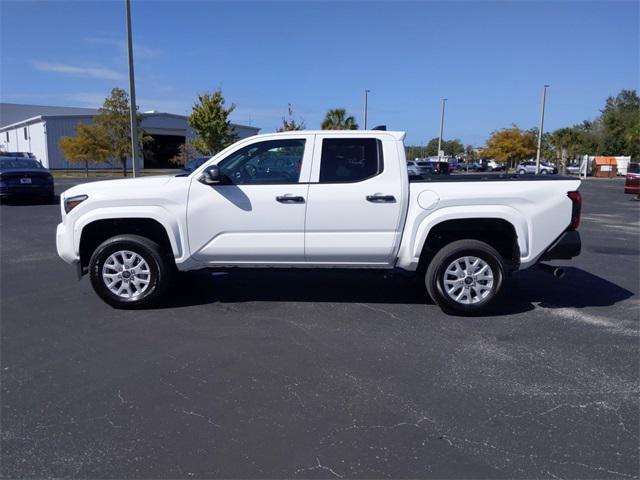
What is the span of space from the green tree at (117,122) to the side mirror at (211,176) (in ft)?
110

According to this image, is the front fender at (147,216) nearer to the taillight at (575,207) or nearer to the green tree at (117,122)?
the taillight at (575,207)

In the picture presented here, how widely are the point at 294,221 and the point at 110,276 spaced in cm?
216

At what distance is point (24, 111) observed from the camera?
88000mm

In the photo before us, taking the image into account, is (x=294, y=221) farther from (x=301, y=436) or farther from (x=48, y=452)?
(x=48, y=452)

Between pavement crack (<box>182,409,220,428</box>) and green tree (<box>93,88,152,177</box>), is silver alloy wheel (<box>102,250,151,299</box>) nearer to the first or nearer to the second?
pavement crack (<box>182,409,220,428</box>)

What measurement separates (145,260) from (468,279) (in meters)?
3.58

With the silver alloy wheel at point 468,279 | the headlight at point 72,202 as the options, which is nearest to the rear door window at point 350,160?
the silver alloy wheel at point 468,279

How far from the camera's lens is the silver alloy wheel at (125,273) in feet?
19.5

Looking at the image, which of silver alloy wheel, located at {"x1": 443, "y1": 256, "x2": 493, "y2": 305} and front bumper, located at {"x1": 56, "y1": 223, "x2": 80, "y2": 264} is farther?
front bumper, located at {"x1": 56, "y1": 223, "x2": 80, "y2": 264}

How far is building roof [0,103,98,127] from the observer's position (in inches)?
3344

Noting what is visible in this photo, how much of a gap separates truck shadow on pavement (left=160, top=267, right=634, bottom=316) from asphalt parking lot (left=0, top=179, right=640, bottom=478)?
0.05 metres

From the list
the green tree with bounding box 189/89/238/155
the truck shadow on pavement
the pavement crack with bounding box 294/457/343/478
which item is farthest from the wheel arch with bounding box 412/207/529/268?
the green tree with bounding box 189/89/238/155

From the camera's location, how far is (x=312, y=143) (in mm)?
5922

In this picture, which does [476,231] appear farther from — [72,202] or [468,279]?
[72,202]
